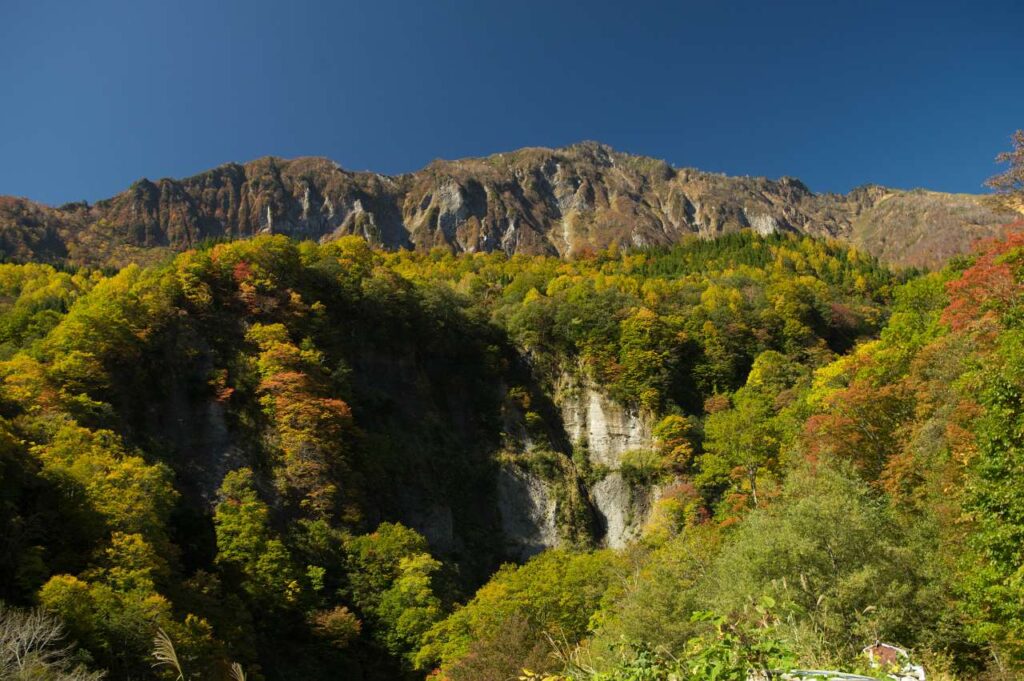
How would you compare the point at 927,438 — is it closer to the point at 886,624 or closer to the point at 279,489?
the point at 886,624

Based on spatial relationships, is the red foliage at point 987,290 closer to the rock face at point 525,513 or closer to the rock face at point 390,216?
the rock face at point 525,513

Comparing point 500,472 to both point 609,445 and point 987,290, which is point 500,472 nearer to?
point 609,445

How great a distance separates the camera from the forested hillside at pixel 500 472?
687 inches

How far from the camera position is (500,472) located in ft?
165

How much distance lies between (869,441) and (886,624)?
15.8 metres

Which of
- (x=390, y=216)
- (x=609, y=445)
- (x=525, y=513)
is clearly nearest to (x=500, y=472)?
(x=525, y=513)

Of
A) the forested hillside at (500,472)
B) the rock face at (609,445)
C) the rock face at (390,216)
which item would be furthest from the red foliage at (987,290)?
the rock face at (390,216)

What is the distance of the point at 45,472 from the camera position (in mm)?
25766

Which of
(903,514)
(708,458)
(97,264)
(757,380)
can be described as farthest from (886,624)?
(97,264)

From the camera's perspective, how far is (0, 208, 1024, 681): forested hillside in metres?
17.5

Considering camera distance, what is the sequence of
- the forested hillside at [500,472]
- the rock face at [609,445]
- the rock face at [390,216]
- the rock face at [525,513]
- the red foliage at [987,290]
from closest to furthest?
the forested hillside at [500,472]
the red foliage at [987,290]
the rock face at [525,513]
the rock face at [609,445]
the rock face at [390,216]

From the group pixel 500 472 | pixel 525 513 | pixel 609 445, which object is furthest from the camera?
pixel 609 445

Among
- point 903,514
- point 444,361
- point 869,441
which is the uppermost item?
point 444,361

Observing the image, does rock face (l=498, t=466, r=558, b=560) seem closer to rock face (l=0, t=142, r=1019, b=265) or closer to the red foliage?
the red foliage
